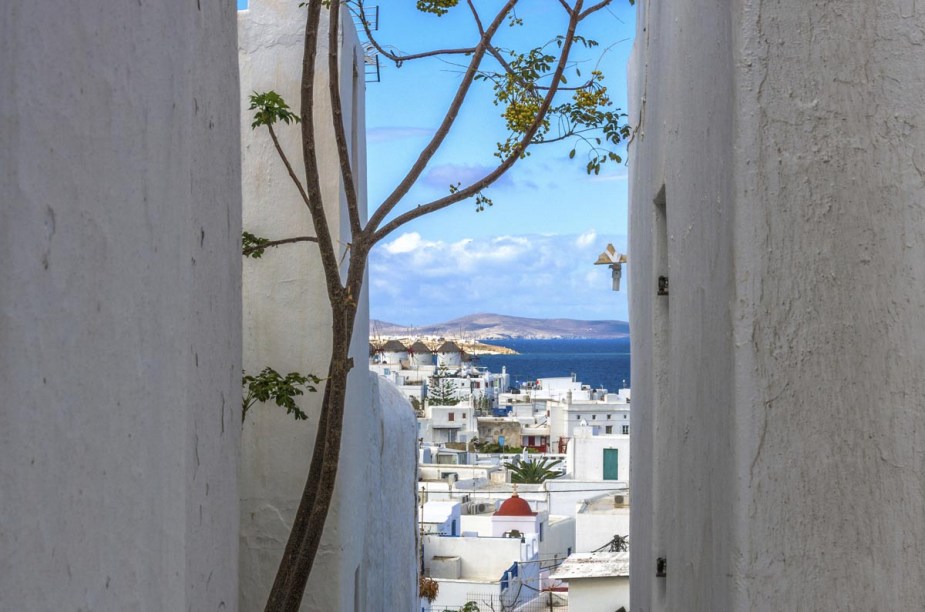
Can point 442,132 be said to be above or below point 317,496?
above

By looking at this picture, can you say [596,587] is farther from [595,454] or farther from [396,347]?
[396,347]

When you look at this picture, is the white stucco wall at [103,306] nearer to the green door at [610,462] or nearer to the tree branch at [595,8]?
the tree branch at [595,8]

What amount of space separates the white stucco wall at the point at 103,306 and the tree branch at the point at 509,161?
2655mm

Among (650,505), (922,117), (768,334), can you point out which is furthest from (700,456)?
(650,505)

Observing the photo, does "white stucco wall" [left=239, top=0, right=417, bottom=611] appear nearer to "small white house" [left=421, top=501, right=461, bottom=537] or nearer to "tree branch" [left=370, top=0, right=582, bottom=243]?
"tree branch" [left=370, top=0, right=582, bottom=243]

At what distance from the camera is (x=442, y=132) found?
7281 millimetres

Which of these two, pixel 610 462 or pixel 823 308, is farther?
pixel 610 462

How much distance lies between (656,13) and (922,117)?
3.04 metres

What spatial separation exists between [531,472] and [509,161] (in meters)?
35.7

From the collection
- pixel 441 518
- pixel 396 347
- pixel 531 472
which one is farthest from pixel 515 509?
pixel 396 347

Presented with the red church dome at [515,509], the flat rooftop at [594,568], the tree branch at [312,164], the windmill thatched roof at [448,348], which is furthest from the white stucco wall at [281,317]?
the windmill thatched roof at [448,348]

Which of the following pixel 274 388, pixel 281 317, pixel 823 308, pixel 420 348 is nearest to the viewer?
pixel 823 308

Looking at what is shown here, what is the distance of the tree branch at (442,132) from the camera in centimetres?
707

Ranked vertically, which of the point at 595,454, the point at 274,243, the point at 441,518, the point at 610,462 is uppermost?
the point at 274,243
